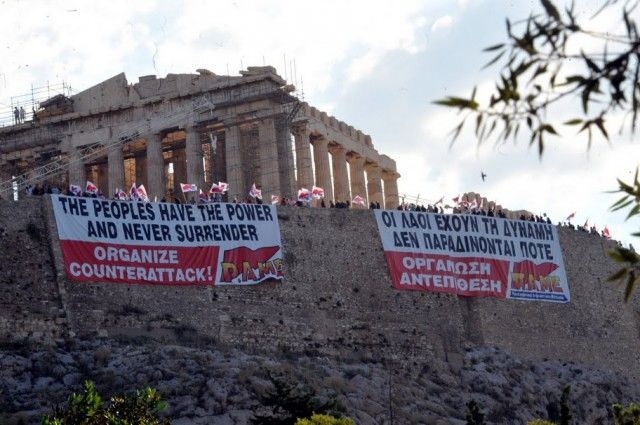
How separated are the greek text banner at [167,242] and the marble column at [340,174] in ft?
40.2

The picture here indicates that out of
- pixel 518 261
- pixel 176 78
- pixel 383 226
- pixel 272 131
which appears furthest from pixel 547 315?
pixel 176 78

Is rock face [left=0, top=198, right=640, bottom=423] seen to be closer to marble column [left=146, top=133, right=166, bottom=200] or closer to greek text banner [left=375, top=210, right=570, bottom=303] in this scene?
greek text banner [left=375, top=210, right=570, bottom=303]

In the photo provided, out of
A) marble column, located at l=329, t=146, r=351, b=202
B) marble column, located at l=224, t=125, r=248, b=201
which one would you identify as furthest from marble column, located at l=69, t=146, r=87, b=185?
marble column, located at l=329, t=146, r=351, b=202

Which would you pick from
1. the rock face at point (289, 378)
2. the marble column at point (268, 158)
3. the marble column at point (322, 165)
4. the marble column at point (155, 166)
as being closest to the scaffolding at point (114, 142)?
the marble column at point (155, 166)

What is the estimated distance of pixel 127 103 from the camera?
159 feet

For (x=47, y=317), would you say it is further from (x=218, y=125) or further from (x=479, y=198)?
(x=479, y=198)

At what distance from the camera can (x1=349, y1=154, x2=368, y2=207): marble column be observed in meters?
52.8

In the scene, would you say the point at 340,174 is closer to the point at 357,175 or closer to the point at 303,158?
the point at 357,175

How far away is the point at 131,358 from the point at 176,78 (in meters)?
16.9

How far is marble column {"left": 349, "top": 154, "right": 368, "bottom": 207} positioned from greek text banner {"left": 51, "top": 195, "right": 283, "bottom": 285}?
537 inches

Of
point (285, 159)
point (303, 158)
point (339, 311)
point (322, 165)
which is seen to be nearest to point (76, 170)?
point (285, 159)

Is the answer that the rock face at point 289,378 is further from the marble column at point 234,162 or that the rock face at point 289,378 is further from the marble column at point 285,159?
the marble column at point 234,162

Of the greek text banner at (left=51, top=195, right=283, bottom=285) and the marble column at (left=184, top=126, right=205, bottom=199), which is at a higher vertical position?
the marble column at (left=184, top=126, right=205, bottom=199)

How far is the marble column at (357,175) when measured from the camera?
52794 mm
